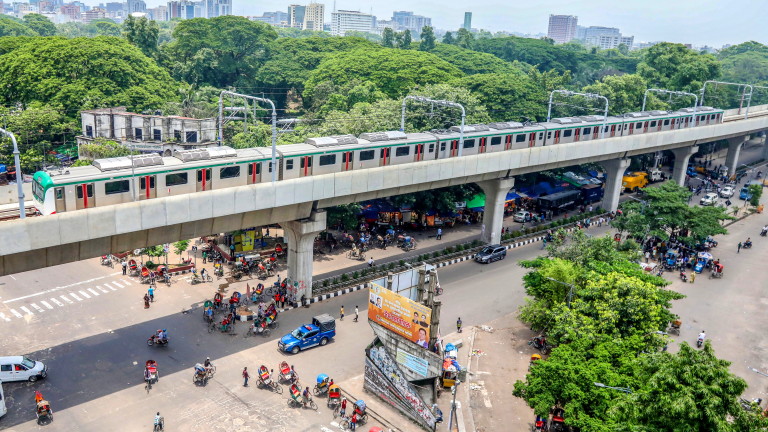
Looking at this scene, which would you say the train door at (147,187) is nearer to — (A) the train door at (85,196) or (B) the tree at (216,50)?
(A) the train door at (85,196)

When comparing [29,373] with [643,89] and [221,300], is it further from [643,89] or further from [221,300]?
[643,89]

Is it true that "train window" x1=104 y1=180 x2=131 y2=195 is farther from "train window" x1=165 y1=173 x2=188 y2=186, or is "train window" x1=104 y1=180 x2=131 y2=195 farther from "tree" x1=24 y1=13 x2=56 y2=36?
"tree" x1=24 y1=13 x2=56 y2=36

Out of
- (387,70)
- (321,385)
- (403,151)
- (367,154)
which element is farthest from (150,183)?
(387,70)

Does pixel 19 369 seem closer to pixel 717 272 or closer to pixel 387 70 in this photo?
pixel 717 272

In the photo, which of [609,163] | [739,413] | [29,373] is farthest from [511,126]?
→ [29,373]

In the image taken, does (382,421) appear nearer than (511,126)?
Yes

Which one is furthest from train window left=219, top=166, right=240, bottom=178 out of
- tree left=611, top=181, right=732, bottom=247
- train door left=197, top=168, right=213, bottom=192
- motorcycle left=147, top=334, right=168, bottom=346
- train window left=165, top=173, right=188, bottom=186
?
tree left=611, top=181, right=732, bottom=247
